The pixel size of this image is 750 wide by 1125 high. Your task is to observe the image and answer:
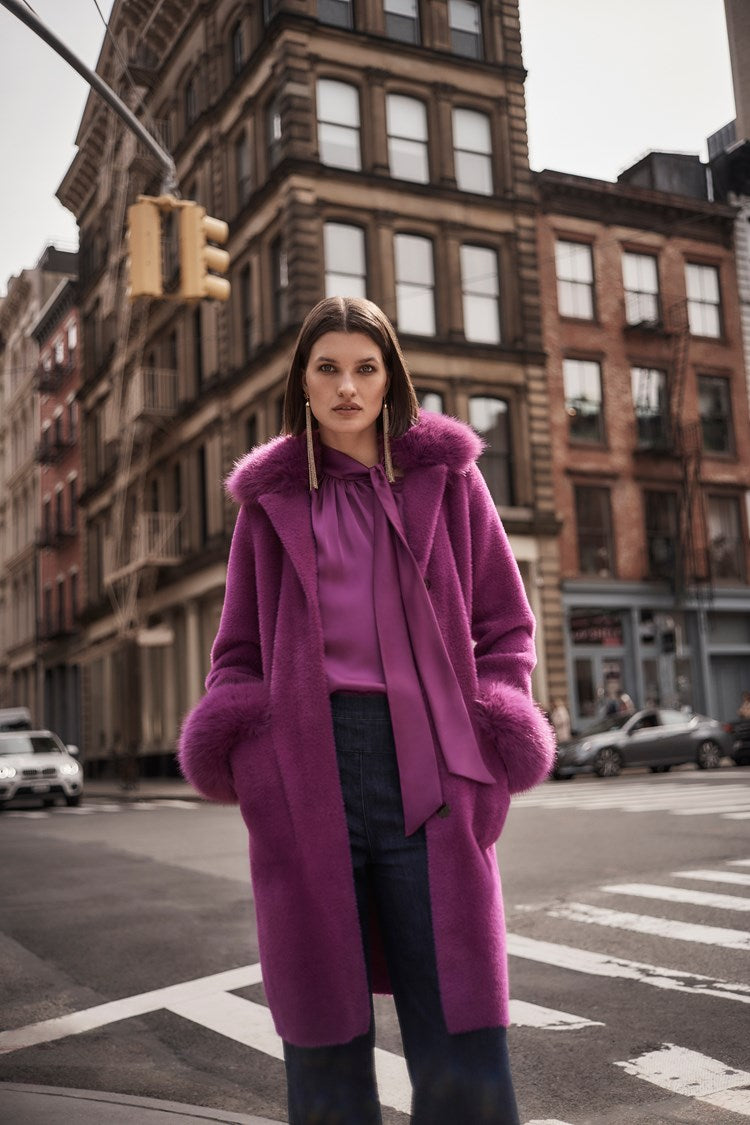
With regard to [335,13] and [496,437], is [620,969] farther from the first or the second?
[335,13]

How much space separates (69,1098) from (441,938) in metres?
2.19

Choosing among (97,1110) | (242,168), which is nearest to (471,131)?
(242,168)

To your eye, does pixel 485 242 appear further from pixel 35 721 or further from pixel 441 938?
pixel 35 721

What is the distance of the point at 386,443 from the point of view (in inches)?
106

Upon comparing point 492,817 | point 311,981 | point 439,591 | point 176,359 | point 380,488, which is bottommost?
point 311,981

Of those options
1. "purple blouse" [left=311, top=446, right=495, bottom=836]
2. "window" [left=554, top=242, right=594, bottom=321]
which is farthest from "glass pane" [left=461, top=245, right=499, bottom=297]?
"purple blouse" [left=311, top=446, right=495, bottom=836]

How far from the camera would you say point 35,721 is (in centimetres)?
5259

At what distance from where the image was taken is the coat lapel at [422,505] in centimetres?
256

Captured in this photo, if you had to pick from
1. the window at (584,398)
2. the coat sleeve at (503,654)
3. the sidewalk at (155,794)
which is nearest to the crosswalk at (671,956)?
the coat sleeve at (503,654)

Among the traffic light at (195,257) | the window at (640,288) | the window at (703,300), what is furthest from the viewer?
the window at (703,300)

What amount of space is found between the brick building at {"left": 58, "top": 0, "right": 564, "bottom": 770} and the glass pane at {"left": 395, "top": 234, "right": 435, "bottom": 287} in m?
0.06

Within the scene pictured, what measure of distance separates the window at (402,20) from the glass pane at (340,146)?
2.65 metres

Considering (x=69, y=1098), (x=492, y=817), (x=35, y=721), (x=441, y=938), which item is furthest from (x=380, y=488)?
(x=35, y=721)

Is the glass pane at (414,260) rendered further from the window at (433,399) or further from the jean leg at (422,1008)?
the jean leg at (422,1008)
